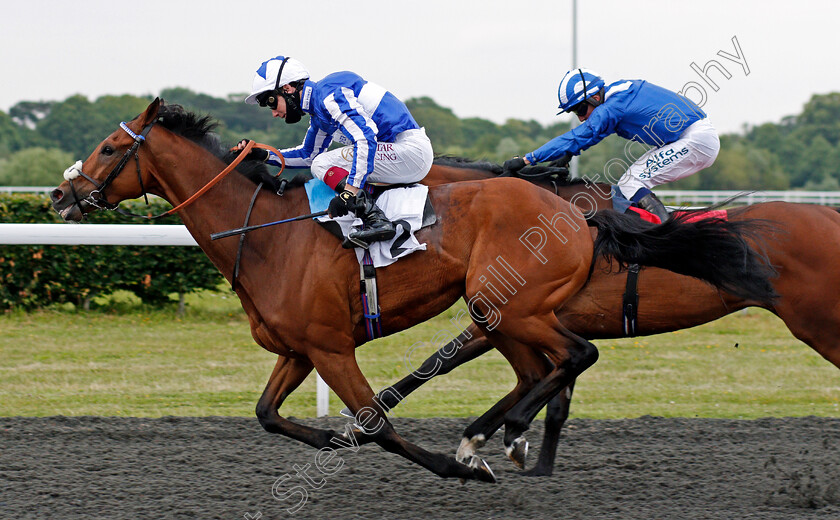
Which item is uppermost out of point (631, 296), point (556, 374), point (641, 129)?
point (641, 129)

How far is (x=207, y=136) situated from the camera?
404cm

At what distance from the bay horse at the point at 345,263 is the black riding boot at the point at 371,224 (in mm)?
150

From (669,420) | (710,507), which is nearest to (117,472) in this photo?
(710,507)

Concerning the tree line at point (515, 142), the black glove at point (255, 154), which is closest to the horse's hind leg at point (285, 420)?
the black glove at point (255, 154)

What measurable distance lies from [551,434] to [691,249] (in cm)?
117

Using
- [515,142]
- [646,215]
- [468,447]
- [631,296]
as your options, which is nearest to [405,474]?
[468,447]

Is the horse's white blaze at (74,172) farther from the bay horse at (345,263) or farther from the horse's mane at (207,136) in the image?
the horse's mane at (207,136)

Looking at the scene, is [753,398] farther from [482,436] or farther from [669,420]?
[482,436]

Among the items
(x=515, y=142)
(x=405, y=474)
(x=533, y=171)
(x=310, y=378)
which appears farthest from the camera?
(x=515, y=142)

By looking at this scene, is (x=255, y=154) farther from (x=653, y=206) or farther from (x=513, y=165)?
(x=653, y=206)

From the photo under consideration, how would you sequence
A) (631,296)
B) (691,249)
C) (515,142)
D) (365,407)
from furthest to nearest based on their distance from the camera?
(515,142)
(631,296)
(691,249)
(365,407)

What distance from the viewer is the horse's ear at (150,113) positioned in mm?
3805

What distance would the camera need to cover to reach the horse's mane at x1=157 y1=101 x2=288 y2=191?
12.9 feet

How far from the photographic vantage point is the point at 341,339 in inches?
146
